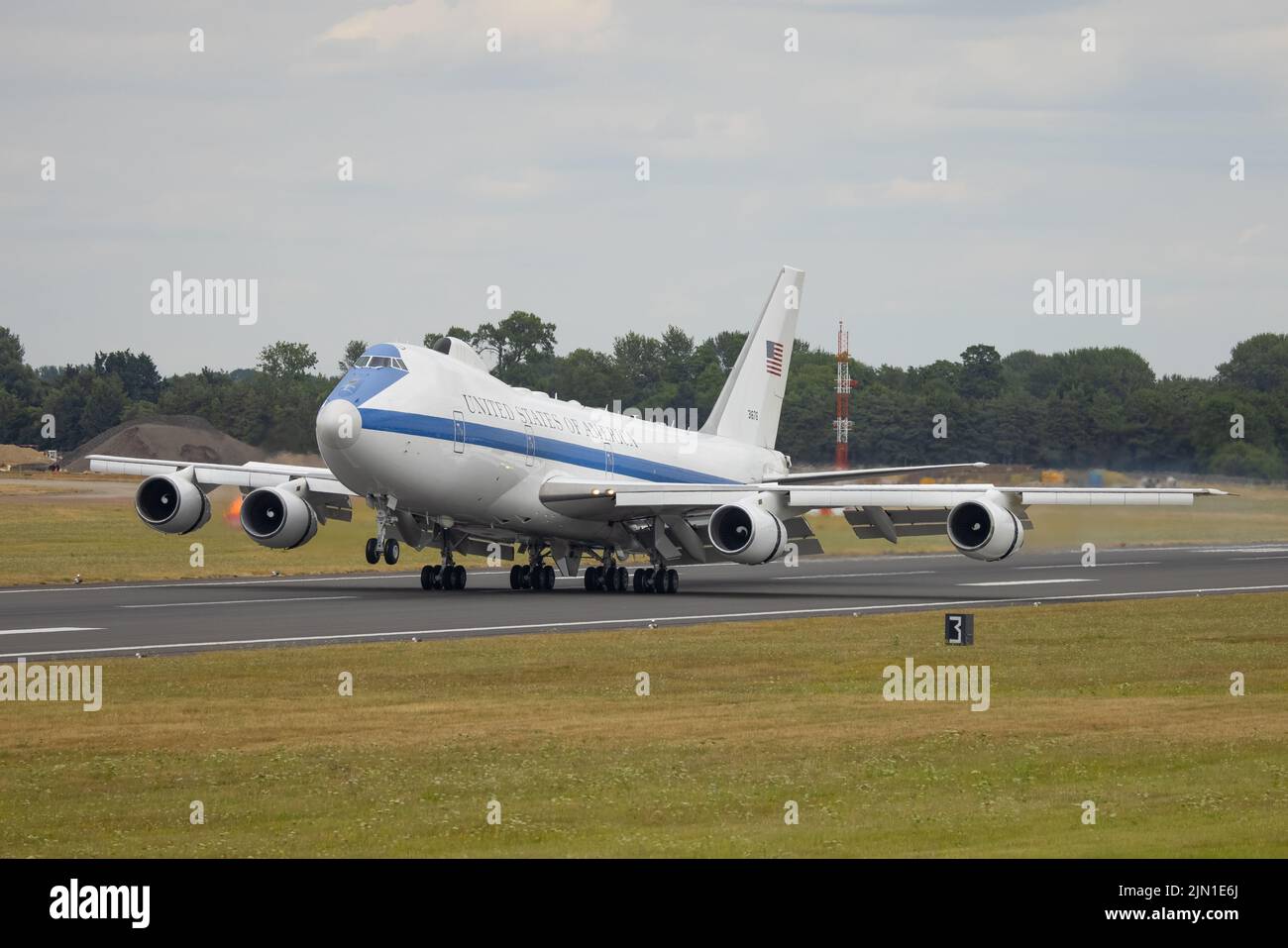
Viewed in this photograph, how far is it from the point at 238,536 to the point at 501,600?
2825cm

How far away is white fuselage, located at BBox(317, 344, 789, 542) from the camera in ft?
129

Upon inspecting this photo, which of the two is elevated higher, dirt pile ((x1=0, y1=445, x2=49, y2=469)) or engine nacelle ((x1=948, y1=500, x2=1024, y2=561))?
dirt pile ((x1=0, y1=445, x2=49, y2=469))

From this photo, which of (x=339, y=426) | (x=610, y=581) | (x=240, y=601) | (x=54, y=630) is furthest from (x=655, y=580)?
(x=54, y=630)

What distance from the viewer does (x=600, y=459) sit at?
47.5 meters

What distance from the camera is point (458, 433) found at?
4144 centimetres

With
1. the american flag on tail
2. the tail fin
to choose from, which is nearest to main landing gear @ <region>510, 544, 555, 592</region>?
the tail fin

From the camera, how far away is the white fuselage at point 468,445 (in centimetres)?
3944

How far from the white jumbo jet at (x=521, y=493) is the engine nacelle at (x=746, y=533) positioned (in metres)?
0.04

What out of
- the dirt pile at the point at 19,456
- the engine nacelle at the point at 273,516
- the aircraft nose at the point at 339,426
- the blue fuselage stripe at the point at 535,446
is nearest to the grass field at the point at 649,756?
the aircraft nose at the point at 339,426

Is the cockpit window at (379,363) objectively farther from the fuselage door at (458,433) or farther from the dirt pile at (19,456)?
the dirt pile at (19,456)

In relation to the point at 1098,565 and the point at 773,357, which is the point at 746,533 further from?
the point at 1098,565

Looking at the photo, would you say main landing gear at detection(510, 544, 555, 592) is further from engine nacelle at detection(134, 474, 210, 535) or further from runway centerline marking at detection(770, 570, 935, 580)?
runway centerline marking at detection(770, 570, 935, 580)

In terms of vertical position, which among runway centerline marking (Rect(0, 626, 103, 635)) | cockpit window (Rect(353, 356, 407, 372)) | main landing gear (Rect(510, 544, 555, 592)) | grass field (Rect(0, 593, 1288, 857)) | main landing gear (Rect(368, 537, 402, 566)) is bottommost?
grass field (Rect(0, 593, 1288, 857))

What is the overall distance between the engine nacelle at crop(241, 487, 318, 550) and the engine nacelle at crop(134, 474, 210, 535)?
1.49 metres
